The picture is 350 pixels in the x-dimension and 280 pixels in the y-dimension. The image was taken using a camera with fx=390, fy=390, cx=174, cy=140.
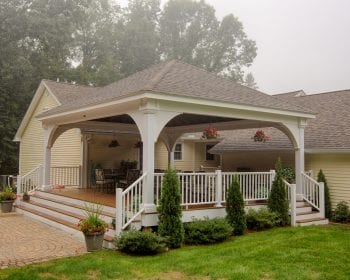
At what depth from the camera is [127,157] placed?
62.5 ft

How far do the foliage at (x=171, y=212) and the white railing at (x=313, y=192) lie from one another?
5.42m

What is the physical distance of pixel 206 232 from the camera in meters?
9.09

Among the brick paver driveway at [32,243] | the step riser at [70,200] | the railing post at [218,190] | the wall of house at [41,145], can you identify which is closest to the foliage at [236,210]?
the railing post at [218,190]

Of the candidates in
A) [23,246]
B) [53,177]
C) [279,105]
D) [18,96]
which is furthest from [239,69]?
[23,246]

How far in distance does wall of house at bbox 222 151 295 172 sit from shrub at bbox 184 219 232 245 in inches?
261

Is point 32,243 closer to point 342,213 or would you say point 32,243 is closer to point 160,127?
point 160,127

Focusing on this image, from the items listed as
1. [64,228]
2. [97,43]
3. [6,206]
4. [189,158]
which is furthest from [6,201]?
[97,43]

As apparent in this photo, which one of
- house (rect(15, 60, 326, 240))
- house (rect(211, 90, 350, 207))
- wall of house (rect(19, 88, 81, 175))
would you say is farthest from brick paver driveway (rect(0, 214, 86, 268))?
house (rect(211, 90, 350, 207))

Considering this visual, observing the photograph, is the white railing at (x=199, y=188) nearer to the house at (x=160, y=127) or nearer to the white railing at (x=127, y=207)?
the house at (x=160, y=127)

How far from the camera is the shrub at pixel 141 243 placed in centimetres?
794

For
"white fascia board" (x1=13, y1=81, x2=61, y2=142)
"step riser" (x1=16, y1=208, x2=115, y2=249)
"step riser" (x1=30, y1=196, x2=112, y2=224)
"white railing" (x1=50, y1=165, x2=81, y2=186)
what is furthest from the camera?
"white fascia board" (x1=13, y1=81, x2=61, y2=142)

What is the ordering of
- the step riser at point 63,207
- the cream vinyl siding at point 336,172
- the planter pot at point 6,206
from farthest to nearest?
the planter pot at point 6,206, the cream vinyl siding at point 336,172, the step riser at point 63,207

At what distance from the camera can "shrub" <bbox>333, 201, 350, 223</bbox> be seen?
1251 cm

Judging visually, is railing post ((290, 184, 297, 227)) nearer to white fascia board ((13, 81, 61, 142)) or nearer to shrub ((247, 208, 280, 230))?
shrub ((247, 208, 280, 230))
